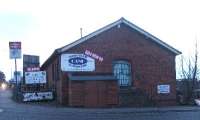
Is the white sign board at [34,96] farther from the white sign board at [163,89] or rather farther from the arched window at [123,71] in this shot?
the white sign board at [163,89]

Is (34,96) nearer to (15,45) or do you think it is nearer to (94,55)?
(15,45)

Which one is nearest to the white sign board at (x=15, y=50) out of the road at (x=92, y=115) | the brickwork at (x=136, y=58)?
the brickwork at (x=136, y=58)

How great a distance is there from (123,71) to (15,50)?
338 inches

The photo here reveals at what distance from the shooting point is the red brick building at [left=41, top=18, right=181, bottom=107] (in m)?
47.4

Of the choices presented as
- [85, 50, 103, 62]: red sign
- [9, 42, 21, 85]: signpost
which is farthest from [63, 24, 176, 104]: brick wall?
[9, 42, 21, 85]: signpost

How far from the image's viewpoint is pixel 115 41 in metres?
49.4

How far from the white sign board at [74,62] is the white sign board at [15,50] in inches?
133

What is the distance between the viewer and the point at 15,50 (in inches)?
1893

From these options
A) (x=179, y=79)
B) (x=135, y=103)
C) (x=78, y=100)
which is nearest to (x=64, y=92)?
(x=78, y=100)

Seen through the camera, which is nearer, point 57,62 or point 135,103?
point 135,103

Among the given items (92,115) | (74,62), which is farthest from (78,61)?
(92,115)

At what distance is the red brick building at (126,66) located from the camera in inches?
1866

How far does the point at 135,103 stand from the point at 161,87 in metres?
3.76

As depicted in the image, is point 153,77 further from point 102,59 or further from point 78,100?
point 78,100
